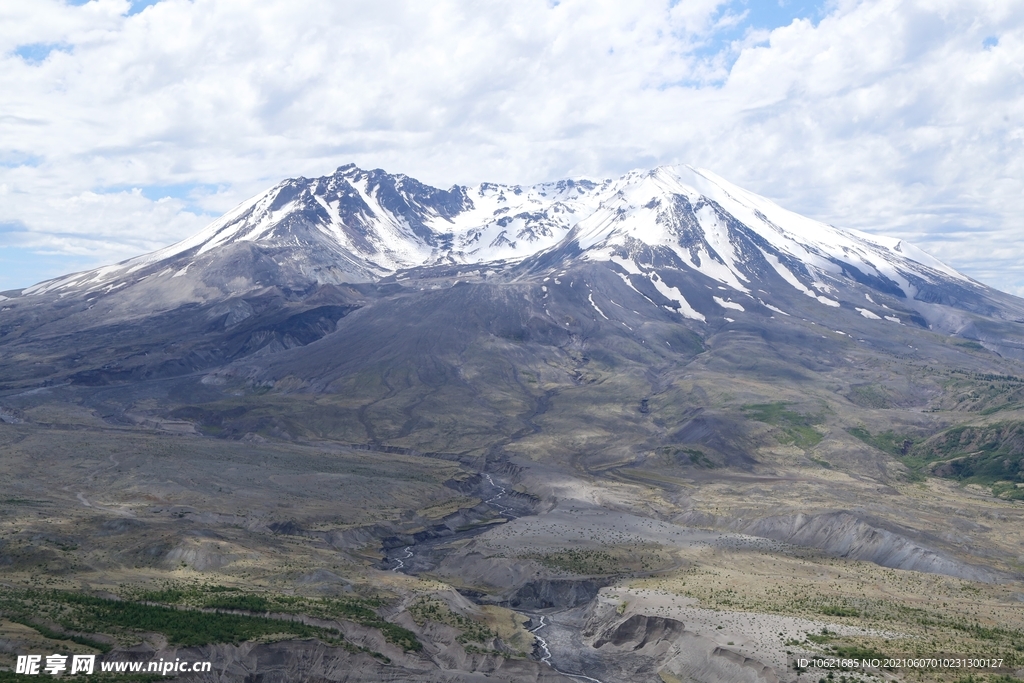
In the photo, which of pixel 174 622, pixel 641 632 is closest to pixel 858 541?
pixel 641 632

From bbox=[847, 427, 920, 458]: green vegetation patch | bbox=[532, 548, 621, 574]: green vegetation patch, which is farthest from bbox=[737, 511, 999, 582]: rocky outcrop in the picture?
bbox=[847, 427, 920, 458]: green vegetation patch

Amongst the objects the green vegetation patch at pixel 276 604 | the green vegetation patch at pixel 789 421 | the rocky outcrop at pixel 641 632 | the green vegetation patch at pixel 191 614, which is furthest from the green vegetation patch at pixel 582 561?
the green vegetation patch at pixel 789 421

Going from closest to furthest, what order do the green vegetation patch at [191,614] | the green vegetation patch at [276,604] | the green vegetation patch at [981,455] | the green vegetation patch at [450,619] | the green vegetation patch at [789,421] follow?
1. the green vegetation patch at [191,614]
2. the green vegetation patch at [276,604]
3. the green vegetation patch at [450,619]
4. the green vegetation patch at [981,455]
5. the green vegetation patch at [789,421]

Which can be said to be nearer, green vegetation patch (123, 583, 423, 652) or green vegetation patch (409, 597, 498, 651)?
green vegetation patch (123, 583, 423, 652)

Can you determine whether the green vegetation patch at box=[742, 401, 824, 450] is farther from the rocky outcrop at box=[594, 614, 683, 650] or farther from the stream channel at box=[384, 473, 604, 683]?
the rocky outcrop at box=[594, 614, 683, 650]

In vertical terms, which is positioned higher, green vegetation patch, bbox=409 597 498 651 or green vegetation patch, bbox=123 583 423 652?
green vegetation patch, bbox=123 583 423 652

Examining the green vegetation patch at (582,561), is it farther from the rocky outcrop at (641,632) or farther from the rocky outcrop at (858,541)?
the rocky outcrop at (858,541)

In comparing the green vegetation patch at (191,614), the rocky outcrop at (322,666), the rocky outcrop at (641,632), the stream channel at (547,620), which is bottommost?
the stream channel at (547,620)

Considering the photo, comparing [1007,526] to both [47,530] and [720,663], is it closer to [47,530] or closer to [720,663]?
[720,663]
